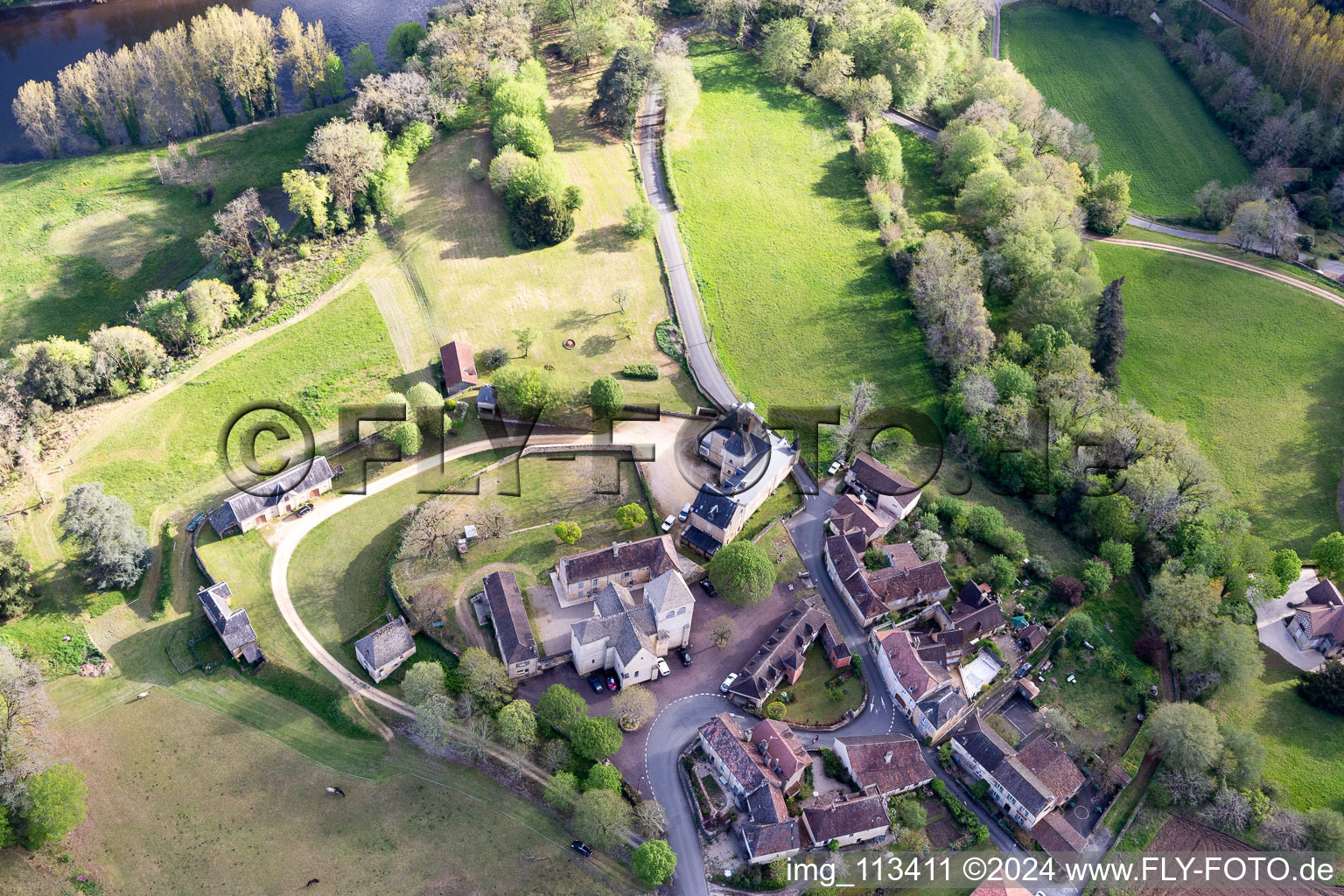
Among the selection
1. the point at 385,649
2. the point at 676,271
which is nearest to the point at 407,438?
the point at 385,649

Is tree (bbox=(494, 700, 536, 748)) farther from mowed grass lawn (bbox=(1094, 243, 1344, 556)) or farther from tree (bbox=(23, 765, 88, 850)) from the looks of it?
mowed grass lawn (bbox=(1094, 243, 1344, 556))

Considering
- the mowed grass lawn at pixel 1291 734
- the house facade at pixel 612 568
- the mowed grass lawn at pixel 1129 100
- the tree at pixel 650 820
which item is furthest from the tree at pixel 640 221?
the mowed grass lawn at pixel 1291 734

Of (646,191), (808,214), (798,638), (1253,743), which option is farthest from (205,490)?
(1253,743)

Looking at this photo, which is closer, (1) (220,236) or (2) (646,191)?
(1) (220,236)

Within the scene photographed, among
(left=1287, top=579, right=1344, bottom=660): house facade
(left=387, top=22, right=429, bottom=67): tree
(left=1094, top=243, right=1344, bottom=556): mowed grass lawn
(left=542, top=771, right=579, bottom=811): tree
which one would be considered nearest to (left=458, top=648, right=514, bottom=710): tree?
(left=542, top=771, right=579, bottom=811): tree

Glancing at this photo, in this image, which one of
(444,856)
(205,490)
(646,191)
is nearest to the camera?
(444,856)

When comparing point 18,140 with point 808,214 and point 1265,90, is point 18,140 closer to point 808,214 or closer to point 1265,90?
point 808,214
